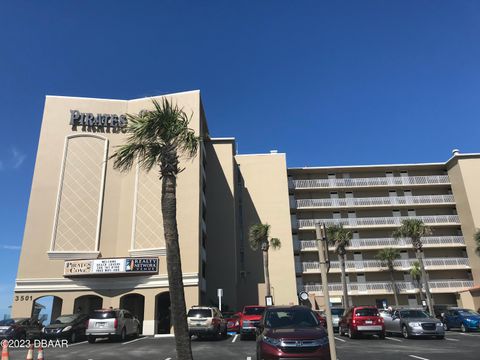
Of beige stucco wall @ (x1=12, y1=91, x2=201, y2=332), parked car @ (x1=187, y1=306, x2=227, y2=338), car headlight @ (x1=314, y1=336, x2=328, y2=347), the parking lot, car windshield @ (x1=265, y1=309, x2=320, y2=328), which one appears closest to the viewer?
car headlight @ (x1=314, y1=336, x2=328, y2=347)

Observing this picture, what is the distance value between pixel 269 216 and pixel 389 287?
56.6ft

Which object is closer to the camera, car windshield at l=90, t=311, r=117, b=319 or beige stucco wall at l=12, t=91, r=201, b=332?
car windshield at l=90, t=311, r=117, b=319

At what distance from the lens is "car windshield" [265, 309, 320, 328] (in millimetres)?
9562

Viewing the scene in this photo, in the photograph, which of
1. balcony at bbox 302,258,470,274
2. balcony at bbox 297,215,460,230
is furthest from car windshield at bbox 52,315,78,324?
balcony at bbox 297,215,460,230

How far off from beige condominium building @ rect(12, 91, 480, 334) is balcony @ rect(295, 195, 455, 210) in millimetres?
148

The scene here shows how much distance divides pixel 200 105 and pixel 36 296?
21.4 meters

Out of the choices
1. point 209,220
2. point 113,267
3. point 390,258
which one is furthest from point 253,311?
point 390,258

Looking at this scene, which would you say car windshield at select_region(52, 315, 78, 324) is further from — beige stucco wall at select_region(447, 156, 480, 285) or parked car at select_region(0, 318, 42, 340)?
beige stucco wall at select_region(447, 156, 480, 285)

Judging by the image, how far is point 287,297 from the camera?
41438 millimetres

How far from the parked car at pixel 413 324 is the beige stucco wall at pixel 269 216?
21.5m

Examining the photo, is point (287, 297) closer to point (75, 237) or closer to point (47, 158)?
point (75, 237)

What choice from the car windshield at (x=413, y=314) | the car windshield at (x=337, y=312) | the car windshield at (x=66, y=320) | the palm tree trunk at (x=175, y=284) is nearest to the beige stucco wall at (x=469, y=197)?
the car windshield at (x=337, y=312)

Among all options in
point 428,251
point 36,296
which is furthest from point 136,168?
point 428,251

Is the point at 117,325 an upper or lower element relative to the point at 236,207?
lower
